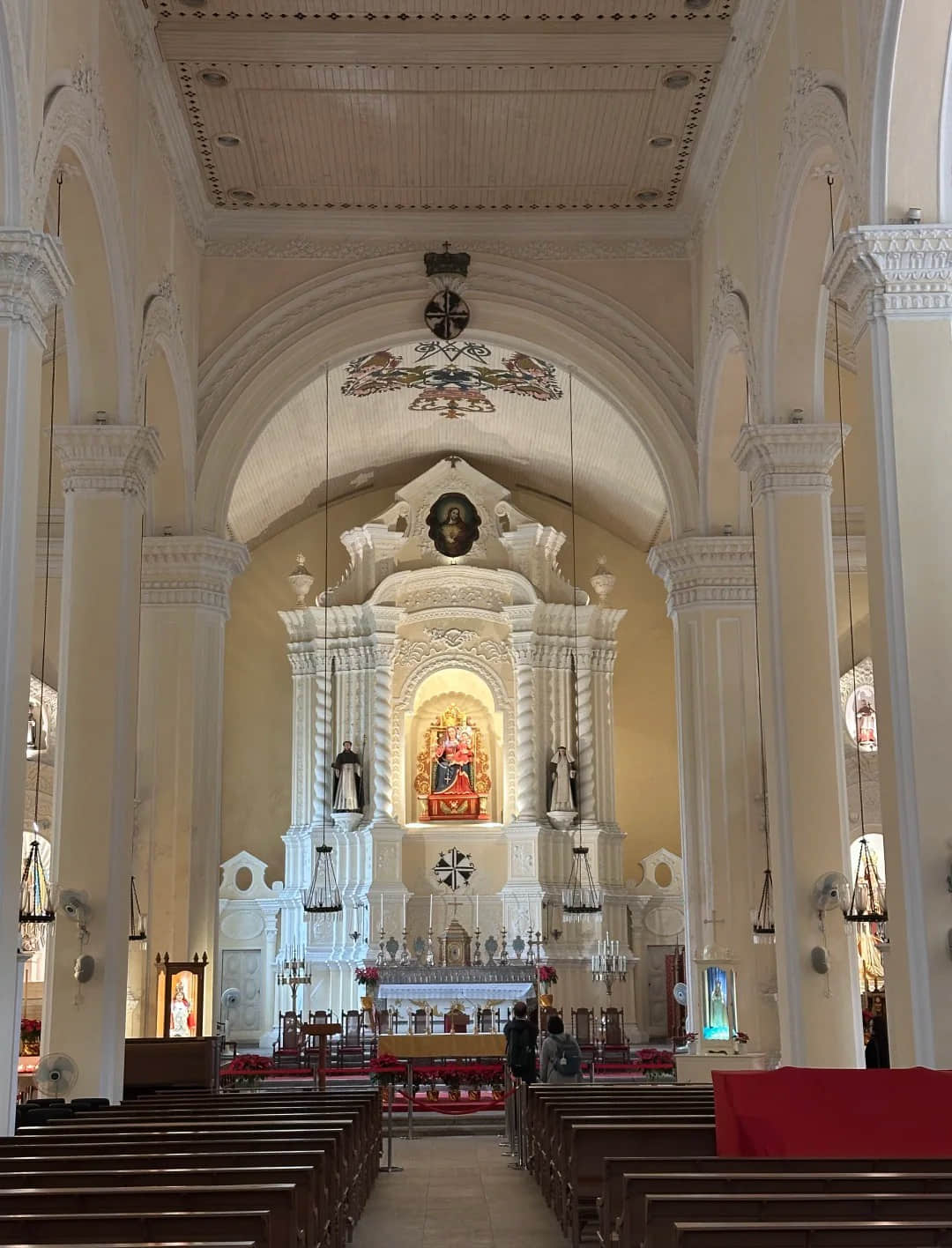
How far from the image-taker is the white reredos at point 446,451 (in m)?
21.8

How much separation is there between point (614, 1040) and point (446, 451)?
412 inches

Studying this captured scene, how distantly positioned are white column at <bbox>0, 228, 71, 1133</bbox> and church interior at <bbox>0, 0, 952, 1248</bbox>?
0.11ft

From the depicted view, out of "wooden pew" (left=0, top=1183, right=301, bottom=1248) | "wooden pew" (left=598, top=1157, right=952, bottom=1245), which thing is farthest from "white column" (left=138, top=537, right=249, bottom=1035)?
"wooden pew" (left=0, top=1183, right=301, bottom=1248)

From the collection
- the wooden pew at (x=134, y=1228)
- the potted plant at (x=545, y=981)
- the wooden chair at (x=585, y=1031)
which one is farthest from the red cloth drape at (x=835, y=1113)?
the potted plant at (x=545, y=981)

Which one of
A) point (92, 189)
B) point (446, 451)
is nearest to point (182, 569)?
point (92, 189)

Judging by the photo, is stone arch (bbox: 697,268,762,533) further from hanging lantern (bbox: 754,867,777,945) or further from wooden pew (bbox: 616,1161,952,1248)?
wooden pew (bbox: 616,1161,952,1248)

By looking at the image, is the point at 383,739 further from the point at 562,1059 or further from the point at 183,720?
the point at 562,1059

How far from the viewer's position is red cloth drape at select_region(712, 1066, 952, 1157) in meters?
6.46

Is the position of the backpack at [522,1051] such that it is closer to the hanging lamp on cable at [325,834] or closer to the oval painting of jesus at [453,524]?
the hanging lamp on cable at [325,834]

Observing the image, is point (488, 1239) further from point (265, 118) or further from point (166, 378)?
point (265, 118)

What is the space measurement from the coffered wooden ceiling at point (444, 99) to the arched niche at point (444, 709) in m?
10.4

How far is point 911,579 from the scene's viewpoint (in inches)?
325

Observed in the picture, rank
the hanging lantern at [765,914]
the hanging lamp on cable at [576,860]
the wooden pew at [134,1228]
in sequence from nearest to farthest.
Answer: the wooden pew at [134,1228] < the hanging lantern at [765,914] < the hanging lamp on cable at [576,860]

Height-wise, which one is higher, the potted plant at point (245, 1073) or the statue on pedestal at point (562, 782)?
the statue on pedestal at point (562, 782)
